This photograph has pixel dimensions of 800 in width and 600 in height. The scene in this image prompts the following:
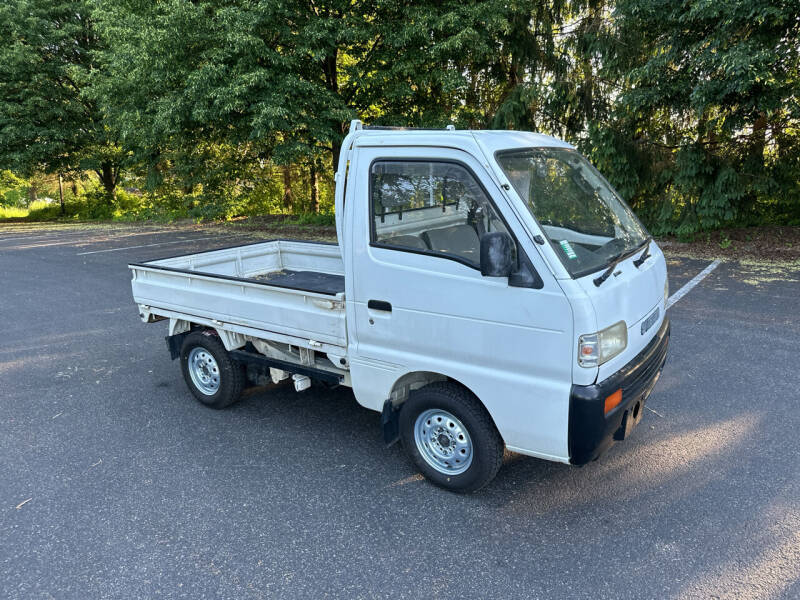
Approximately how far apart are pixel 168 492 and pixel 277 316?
138 centimetres

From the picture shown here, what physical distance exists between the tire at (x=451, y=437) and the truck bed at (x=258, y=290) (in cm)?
72

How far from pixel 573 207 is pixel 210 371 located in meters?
3.34

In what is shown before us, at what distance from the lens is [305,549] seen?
3.08 metres

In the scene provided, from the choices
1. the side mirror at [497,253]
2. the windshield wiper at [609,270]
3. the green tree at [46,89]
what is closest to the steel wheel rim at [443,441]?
the side mirror at [497,253]

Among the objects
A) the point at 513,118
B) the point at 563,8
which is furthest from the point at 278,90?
the point at 563,8

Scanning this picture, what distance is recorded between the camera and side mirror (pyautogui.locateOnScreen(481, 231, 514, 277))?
289cm

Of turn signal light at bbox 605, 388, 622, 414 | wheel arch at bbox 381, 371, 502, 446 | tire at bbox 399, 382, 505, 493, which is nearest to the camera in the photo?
turn signal light at bbox 605, 388, 622, 414

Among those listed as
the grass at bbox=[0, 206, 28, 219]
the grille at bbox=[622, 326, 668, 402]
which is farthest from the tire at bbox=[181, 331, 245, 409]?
the grass at bbox=[0, 206, 28, 219]

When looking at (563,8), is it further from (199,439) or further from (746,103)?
(199,439)

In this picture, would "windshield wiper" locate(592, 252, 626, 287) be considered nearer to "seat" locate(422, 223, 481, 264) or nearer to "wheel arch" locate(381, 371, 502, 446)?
"seat" locate(422, 223, 481, 264)

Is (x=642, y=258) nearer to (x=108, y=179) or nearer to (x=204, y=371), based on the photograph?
(x=204, y=371)

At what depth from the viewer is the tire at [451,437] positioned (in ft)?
10.9

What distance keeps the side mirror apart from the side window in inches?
7.9

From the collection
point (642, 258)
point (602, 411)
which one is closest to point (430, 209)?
point (642, 258)
